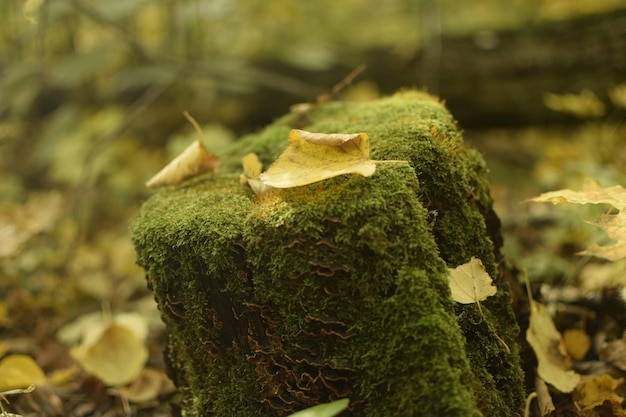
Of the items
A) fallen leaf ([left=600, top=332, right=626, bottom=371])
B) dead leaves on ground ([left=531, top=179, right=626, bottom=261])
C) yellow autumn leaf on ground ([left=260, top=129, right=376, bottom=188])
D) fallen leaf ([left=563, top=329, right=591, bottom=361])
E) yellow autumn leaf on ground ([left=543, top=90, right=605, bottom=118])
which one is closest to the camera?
yellow autumn leaf on ground ([left=260, top=129, right=376, bottom=188])

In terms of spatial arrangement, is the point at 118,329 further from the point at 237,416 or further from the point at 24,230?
the point at 24,230

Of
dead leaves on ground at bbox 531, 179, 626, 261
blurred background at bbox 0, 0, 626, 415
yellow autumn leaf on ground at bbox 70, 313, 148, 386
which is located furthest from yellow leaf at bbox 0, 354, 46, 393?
dead leaves on ground at bbox 531, 179, 626, 261

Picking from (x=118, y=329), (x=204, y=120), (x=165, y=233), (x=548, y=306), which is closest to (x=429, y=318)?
(x=165, y=233)

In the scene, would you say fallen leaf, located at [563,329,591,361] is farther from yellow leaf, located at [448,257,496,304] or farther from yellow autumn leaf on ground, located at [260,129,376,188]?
yellow autumn leaf on ground, located at [260,129,376,188]

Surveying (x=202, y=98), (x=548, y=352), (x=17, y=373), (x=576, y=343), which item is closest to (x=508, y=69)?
(x=202, y=98)

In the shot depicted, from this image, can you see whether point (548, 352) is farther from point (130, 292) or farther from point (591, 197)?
point (130, 292)

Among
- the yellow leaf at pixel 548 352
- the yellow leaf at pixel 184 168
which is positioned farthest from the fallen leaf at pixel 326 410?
the yellow leaf at pixel 184 168
